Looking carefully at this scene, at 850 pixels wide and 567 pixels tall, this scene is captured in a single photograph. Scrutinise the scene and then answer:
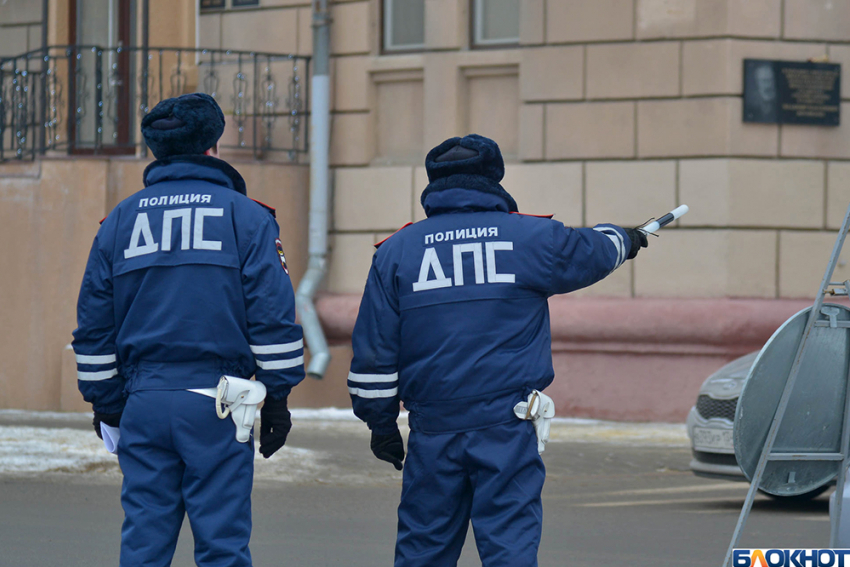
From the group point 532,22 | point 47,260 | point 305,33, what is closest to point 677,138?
point 532,22

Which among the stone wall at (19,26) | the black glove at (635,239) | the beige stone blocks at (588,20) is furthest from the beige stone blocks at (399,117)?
the black glove at (635,239)

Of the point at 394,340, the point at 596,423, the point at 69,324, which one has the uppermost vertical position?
the point at 394,340

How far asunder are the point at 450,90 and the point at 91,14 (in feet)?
14.5

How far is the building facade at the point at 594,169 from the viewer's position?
11922 mm

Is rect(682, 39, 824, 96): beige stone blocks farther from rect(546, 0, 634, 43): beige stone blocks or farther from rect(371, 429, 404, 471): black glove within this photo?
rect(371, 429, 404, 471): black glove

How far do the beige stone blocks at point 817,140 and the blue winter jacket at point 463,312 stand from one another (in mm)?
8354

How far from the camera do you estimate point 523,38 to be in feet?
41.3

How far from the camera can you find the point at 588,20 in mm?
12266

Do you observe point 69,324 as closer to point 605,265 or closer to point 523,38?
point 523,38

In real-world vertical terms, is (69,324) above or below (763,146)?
below

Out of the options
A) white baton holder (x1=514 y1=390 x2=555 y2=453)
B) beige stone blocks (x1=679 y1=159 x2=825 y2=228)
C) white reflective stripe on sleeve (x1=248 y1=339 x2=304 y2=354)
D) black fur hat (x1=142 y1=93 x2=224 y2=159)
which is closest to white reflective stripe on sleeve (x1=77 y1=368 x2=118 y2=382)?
white reflective stripe on sleeve (x1=248 y1=339 x2=304 y2=354)

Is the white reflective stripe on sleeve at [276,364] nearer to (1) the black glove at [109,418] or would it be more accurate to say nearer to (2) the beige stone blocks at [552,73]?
(1) the black glove at [109,418]

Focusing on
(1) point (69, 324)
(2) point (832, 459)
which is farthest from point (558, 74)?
(2) point (832, 459)

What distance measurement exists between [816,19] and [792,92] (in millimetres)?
750
